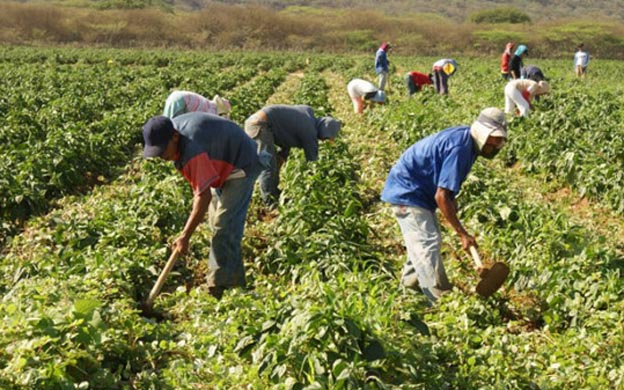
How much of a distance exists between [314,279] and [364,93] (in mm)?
7449

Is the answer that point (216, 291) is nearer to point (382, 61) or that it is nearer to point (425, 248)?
point (425, 248)

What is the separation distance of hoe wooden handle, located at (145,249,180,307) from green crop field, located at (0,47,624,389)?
0.13 meters

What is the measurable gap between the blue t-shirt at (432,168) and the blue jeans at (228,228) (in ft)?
3.81

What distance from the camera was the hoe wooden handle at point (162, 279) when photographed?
4.50 metres

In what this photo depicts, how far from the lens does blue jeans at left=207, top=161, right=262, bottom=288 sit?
191 inches

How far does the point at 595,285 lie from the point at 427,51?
53234mm

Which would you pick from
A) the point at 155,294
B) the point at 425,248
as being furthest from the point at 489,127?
the point at 155,294

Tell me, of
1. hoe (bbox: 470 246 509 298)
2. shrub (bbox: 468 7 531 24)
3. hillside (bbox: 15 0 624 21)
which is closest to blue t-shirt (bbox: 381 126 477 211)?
hoe (bbox: 470 246 509 298)

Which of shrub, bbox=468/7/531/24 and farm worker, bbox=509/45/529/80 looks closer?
farm worker, bbox=509/45/529/80

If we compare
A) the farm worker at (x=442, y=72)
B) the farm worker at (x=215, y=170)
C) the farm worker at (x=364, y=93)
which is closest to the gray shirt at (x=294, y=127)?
the farm worker at (x=215, y=170)

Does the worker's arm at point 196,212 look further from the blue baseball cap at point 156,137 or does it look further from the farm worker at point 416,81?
the farm worker at point 416,81

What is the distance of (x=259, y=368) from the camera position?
3482 millimetres

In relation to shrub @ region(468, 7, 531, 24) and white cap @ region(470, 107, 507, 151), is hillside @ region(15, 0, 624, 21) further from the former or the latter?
white cap @ region(470, 107, 507, 151)

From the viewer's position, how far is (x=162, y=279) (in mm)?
4574
